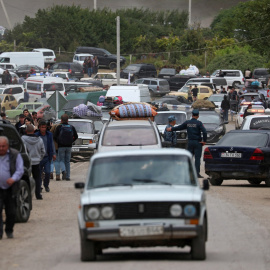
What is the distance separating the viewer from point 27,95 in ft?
189

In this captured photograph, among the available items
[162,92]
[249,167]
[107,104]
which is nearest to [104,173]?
[249,167]

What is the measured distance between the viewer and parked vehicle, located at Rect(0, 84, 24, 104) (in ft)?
189

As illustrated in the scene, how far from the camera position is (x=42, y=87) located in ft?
195

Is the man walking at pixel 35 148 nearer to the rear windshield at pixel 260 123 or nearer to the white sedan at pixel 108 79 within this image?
the rear windshield at pixel 260 123

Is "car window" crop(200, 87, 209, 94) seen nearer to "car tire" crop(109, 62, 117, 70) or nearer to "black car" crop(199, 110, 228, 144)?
"black car" crop(199, 110, 228, 144)

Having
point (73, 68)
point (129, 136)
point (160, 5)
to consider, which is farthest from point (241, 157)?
point (160, 5)

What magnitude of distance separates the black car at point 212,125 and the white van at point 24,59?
42595 mm

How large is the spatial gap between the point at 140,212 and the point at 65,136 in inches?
503

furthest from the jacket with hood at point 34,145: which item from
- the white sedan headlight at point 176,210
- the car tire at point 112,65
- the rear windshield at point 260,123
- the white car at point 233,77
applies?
the car tire at point 112,65

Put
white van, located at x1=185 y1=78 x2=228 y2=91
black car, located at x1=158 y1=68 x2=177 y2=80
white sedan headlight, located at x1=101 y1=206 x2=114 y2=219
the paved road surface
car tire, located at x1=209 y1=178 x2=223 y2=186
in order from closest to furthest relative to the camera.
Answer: white sedan headlight, located at x1=101 y1=206 x2=114 y2=219, the paved road surface, car tire, located at x1=209 y1=178 x2=223 y2=186, white van, located at x1=185 y1=78 x2=228 y2=91, black car, located at x1=158 y1=68 x2=177 y2=80

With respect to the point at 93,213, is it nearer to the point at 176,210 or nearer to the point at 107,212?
the point at 107,212

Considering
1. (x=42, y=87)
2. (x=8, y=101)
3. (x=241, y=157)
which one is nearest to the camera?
(x=241, y=157)

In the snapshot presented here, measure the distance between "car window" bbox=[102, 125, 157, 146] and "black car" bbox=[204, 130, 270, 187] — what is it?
2.32 meters

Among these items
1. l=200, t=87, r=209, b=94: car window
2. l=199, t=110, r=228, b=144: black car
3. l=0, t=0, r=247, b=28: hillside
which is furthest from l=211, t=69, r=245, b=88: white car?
l=0, t=0, r=247, b=28: hillside
